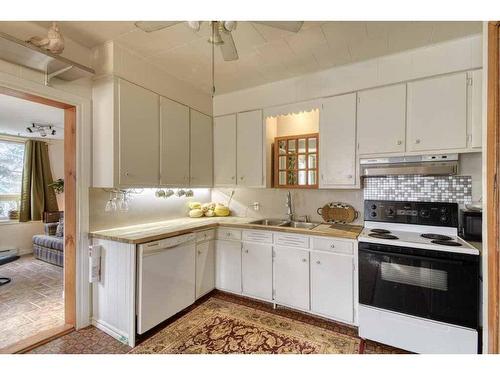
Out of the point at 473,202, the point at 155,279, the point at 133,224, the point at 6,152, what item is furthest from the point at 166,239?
the point at 6,152

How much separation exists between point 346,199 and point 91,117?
2.67m

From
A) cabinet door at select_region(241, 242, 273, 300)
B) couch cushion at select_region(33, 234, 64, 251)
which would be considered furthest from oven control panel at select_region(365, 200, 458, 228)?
couch cushion at select_region(33, 234, 64, 251)

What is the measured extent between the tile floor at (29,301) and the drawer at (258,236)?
74.6 inches

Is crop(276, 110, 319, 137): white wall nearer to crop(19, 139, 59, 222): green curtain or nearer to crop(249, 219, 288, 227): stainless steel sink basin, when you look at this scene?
crop(249, 219, 288, 227): stainless steel sink basin

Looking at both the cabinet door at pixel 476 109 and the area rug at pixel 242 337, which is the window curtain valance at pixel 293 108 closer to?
the cabinet door at pixel 476 109

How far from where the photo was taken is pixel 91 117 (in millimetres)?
2186

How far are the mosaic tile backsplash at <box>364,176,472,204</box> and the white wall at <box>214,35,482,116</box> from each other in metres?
0.91

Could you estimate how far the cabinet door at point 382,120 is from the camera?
2186 mm

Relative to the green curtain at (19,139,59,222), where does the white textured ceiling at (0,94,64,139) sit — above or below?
above

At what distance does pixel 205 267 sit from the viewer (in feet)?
8.72

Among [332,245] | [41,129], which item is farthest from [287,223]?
[41,129]

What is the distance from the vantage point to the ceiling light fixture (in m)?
4.11

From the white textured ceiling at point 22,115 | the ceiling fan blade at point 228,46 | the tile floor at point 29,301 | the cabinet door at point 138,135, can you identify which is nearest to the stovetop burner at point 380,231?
the ceiling fan blade at point 228,46

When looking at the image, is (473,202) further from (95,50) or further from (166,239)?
(95,50)
